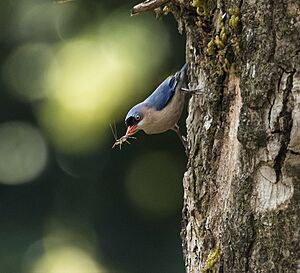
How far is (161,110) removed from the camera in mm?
3586

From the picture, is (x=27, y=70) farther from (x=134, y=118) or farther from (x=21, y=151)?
(x=134, y=118)

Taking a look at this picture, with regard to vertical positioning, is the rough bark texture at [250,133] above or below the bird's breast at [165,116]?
above

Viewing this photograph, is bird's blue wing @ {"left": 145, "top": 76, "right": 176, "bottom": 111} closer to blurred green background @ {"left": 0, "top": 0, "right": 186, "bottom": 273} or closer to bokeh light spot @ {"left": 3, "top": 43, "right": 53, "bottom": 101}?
blurred green background @ {"left": 0, "top": 0, "right": 186, "bottom": 273}

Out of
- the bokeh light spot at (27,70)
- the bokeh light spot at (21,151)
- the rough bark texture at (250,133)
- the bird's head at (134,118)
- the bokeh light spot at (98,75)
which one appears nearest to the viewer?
the rough bark texture at (250,133)

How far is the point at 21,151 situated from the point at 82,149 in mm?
320

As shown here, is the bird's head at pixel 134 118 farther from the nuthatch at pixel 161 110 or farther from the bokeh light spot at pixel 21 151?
the bokeh light spot at pixel 21 151

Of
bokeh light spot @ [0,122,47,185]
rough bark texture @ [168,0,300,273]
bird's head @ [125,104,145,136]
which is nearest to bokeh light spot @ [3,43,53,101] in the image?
bokeh light spot @ [0,122,47,185]

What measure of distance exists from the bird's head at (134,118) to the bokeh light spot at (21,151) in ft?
2.06

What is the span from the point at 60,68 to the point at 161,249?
3.30ft

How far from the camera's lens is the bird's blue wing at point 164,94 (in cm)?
343

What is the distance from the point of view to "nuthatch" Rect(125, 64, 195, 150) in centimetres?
344

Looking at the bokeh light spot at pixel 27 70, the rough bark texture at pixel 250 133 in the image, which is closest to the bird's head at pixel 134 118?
the bokeh light spot at pixel 27 70

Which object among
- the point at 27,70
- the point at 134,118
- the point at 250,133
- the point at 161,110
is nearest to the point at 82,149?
the point at 27,70

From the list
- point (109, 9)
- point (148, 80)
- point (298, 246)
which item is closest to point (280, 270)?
point (298, 246)
